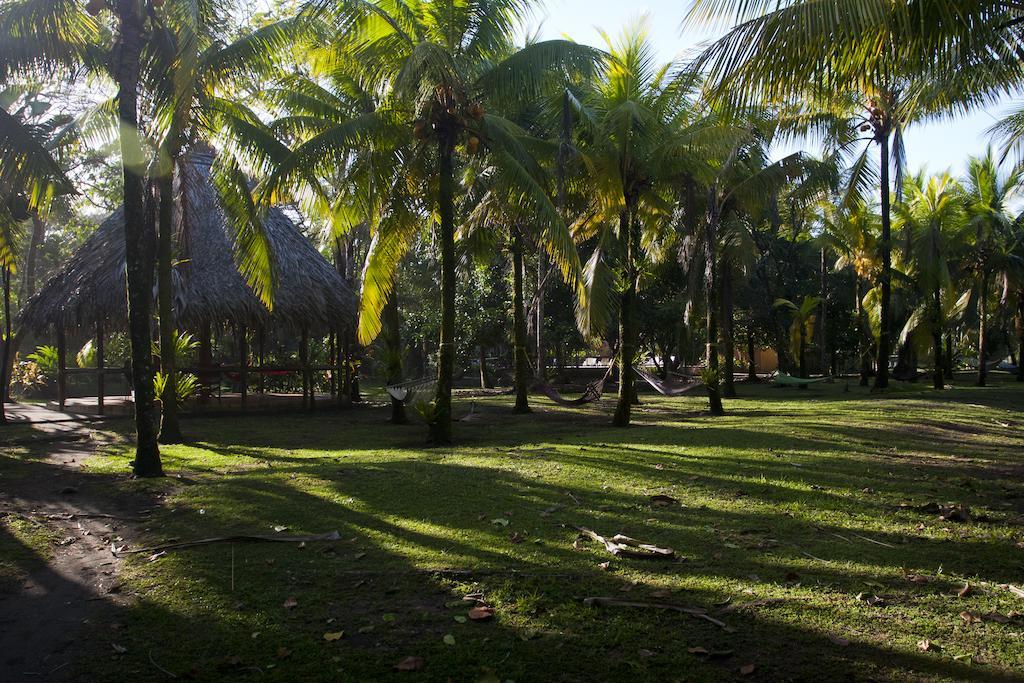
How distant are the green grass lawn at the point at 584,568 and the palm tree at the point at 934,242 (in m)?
12.2

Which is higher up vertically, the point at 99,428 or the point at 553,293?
the point at 553,293

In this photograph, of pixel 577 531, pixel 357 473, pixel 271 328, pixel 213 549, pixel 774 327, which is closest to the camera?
pixel 213 549

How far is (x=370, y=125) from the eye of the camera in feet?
31.0

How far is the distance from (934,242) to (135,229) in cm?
1939

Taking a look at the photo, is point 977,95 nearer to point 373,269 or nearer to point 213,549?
point 373,269

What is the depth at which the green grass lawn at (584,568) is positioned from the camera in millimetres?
3289

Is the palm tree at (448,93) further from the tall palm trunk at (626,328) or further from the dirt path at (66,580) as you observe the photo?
the dirt path at (66,580)

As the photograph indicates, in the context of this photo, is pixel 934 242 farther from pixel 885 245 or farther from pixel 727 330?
pixel 727 330

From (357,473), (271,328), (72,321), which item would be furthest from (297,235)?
(357,473)

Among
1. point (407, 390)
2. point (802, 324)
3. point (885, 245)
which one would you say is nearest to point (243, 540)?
point (407, 390)

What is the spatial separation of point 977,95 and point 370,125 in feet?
22.9

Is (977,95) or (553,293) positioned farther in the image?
(553,293)

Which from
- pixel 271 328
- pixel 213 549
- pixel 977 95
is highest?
pixel 977 95

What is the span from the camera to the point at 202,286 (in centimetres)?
1543
